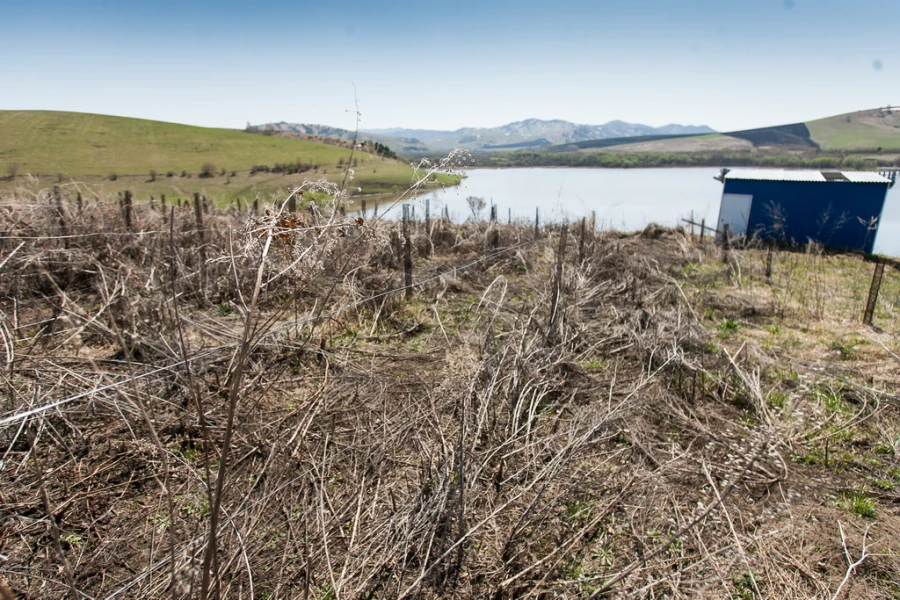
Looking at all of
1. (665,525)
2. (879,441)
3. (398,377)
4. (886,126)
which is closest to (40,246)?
(398,377)

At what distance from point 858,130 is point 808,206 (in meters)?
97.8

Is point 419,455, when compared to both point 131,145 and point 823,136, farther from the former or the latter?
point 823,136

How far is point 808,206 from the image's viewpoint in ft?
46.6

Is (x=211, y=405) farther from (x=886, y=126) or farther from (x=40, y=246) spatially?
(x=886, y=126)

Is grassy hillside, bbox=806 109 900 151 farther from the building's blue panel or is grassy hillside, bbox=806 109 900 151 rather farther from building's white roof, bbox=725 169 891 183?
the building's blue panel

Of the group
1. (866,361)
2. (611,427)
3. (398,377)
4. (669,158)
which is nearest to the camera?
(611,427)

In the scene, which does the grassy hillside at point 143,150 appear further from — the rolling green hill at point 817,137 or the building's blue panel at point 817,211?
the rolling green hill at point 817,137

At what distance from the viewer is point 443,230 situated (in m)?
12.3

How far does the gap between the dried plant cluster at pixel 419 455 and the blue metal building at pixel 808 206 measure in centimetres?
1041

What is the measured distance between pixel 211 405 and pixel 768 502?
13.5 feet

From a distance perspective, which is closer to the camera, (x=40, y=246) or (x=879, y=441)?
(x=879, y=441)

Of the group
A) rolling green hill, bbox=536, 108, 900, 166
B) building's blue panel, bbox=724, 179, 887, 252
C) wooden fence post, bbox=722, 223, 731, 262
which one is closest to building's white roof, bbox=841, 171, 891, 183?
building's blue panel, bbox=724, 179, 887, 252

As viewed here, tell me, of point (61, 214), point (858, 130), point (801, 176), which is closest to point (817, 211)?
point (801, 176)

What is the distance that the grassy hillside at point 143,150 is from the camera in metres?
28.0
